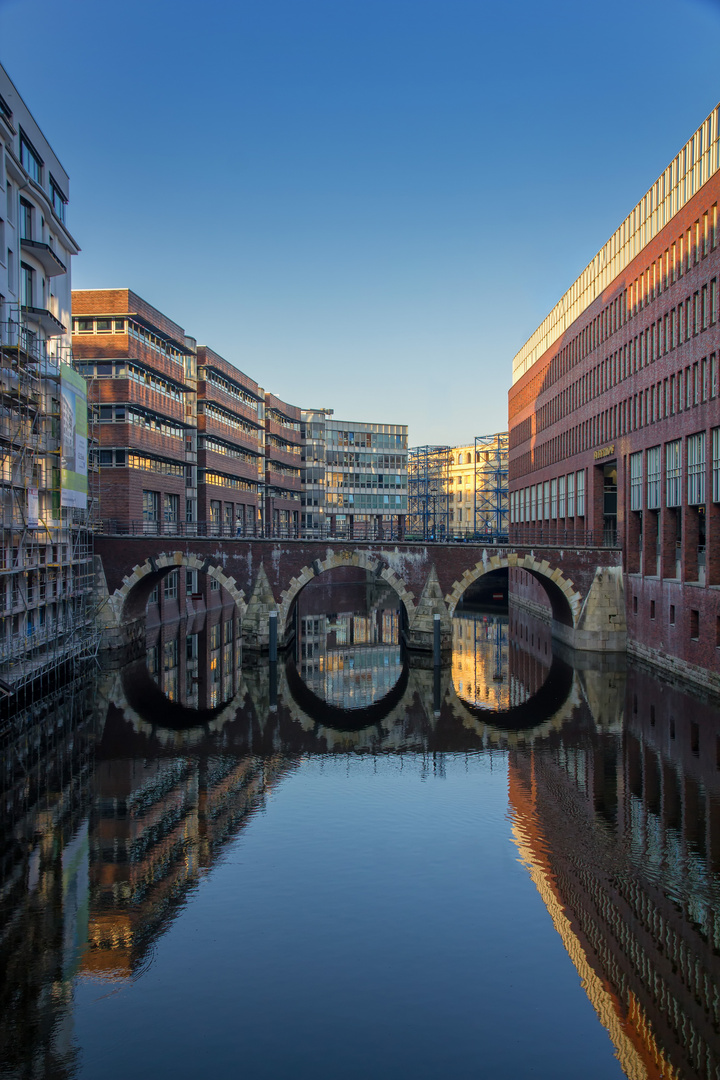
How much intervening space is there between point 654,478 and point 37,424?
32.6 meters

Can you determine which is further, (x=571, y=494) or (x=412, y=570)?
(x=571, y=494)

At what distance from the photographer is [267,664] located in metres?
49.6

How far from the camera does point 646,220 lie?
160ft

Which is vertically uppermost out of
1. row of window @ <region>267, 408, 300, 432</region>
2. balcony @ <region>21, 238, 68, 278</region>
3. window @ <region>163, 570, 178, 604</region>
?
row of window @ <region>267, 408, 300, 432</region>

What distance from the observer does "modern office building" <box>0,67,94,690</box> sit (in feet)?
115

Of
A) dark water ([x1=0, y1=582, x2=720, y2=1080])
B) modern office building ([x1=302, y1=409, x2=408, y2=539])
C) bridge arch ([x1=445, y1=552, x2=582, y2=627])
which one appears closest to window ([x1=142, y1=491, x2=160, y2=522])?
bridge arch ([x1=445, y1=552, x2=582, y2=627])

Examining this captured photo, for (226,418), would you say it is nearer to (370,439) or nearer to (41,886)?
(370,439)

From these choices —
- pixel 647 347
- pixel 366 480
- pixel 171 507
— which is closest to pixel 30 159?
pixel 171 507

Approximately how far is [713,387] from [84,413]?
32.2m

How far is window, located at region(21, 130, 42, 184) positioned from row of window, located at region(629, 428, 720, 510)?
33.8 meters

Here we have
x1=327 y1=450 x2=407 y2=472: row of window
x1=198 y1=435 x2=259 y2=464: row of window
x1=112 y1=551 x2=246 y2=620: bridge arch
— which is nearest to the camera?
x1=112 y1=551 x2=246 y2=620: bridge arch

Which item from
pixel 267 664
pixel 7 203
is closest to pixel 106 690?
pixel 267 664

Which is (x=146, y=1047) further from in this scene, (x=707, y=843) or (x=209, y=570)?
(x=209, y=570)

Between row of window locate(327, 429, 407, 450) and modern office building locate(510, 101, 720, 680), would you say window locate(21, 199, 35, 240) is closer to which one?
modern office building locate(510, 101, 720, 680)
